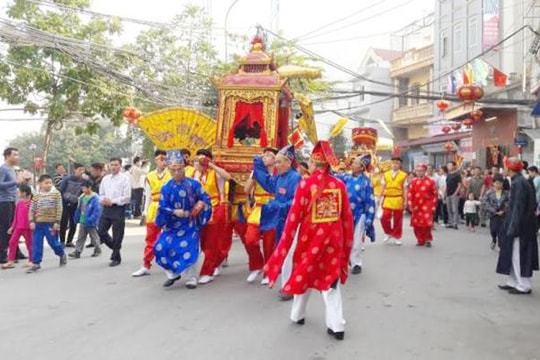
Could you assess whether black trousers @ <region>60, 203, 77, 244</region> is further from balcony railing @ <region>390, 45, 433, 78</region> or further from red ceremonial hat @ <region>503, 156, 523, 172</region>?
balcony railing @ <region>390, 45, 433, 78</region>

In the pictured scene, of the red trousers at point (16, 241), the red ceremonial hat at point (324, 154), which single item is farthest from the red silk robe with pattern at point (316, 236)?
the red trousers at point (16, 241)

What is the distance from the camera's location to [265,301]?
230 inches

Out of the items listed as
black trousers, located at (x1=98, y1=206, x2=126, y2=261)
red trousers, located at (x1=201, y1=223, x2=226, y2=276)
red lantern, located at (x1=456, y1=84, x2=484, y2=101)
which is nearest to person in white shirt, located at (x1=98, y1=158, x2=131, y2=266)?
black trousers, located at (x1=98, y1=206, x2=126, y2=261)

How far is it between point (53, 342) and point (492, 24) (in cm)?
2192

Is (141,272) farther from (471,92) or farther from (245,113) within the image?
(471,92)

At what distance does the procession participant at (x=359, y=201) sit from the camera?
7.79 metres

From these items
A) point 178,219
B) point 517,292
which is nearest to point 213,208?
point 178,219

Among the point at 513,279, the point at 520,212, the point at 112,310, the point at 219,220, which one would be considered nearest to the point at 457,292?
the point at 513,279

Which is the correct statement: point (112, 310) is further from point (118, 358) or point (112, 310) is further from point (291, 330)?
point (291, 330)

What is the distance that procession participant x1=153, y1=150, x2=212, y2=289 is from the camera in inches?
250

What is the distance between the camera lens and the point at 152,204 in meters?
7.31

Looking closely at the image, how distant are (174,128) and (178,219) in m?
1.59

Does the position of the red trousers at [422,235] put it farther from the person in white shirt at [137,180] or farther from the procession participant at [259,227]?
the person in white shirt at [137,180]

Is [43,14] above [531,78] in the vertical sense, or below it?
above
